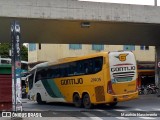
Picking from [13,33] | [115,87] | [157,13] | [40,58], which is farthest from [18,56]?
[40,58]

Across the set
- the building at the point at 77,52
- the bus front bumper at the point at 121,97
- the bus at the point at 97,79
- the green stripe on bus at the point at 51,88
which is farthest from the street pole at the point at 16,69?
the building at the point at 77,52

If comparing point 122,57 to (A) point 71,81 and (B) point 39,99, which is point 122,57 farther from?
(B) point 39,99

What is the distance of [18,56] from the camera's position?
50.5 feet

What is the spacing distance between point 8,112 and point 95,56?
5904mm

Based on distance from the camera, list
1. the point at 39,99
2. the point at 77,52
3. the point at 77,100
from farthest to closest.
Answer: the point at 77,52 → the point at 39,99 → the point at 77,100

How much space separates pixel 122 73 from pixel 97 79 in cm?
134

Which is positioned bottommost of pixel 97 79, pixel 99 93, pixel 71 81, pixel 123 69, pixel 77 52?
pixel 99 93

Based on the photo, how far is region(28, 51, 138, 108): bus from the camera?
2088 cm

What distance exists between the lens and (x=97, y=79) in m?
21.2

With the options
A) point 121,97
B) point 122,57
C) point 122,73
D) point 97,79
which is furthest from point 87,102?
point 122,57

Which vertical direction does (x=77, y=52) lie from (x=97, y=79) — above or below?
above

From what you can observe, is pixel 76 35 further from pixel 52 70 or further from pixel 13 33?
pixel 13 33

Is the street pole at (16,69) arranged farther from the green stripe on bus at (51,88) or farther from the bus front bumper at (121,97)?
the green stripe on bus at (51,88)

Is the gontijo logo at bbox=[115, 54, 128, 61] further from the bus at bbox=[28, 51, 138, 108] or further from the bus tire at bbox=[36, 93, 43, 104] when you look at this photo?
the bus tire at bbox=[36, 93, 43, 104]
